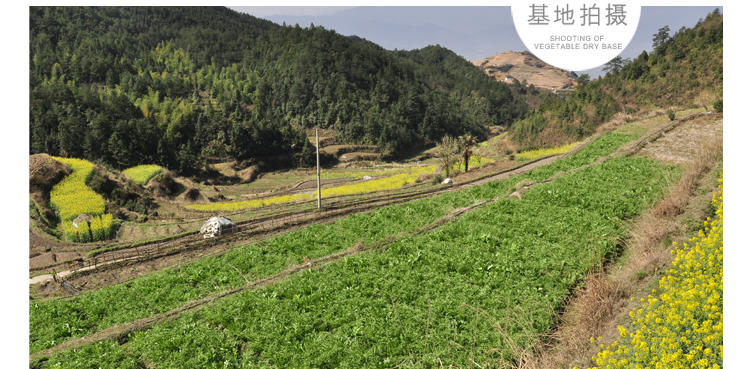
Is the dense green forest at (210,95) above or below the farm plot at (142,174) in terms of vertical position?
above

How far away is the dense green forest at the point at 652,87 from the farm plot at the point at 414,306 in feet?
149

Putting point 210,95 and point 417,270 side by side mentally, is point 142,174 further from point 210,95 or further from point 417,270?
point 210,95

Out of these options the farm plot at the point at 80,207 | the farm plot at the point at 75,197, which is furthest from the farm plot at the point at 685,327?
the farm plot at the point at 75,197

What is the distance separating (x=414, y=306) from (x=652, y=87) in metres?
71.4

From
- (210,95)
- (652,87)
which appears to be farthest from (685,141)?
(210,95)

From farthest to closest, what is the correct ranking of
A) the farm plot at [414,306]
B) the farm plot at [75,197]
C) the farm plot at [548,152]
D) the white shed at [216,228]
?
the farm plot at [548,152]
the farm plot at [75,197]
the white shed at [216,228]
the farm plot at [414,306]

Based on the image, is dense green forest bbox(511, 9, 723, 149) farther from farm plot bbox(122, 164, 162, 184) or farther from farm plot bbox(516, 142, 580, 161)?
farm plot bbox(122, 164, 162, 184)

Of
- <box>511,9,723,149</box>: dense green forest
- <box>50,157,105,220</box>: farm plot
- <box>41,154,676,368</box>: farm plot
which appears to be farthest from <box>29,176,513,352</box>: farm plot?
<box>511,9,723,149</box>: dense green forest

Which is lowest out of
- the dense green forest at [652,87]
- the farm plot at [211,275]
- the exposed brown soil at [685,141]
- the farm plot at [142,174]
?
the farm plot at [211,275]

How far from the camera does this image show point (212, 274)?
1545 centimetres

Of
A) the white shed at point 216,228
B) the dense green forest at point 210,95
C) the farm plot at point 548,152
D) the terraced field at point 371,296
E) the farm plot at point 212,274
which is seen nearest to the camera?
the terraced field at point 371,296

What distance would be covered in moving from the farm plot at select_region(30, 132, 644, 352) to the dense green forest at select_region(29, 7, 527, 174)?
222 feet

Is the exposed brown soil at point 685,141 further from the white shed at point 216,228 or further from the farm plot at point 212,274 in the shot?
the white shed at point 216,228

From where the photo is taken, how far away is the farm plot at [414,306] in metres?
9.73
